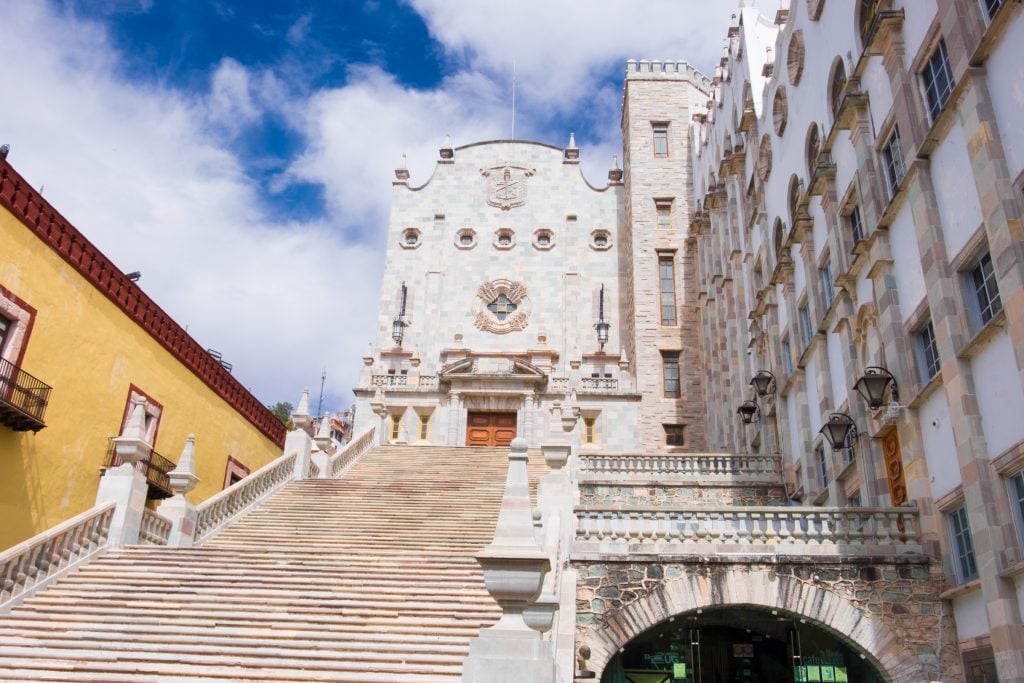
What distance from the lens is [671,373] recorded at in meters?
33.3

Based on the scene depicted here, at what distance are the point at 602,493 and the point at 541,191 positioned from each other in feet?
67.7

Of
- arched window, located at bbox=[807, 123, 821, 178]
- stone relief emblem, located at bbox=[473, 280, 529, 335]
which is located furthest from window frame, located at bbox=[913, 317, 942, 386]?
stone relief emblem, located at bbox=[473, 280, 529, 335]

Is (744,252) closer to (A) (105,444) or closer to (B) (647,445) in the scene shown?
(B) (647,445)

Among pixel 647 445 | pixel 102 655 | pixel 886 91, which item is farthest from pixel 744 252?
pixel 102 655

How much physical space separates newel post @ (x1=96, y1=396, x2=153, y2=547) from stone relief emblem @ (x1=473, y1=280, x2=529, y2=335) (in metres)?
20.9

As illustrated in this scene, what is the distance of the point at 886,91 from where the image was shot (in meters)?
15.0

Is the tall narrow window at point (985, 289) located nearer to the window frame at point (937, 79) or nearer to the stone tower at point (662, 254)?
the window frame at point (937, 79)

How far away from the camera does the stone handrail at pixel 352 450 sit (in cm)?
2302

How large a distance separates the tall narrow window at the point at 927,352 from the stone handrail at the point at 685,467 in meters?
7.90

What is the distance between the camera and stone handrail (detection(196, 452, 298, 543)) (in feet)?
52.4

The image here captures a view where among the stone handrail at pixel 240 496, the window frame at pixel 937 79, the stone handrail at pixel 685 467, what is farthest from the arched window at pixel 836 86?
the stone handrail at pixel 240 496

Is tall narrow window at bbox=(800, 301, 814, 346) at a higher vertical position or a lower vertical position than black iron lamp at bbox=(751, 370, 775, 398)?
higher

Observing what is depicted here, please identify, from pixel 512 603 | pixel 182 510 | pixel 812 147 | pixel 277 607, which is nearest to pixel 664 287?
pixel 812 147

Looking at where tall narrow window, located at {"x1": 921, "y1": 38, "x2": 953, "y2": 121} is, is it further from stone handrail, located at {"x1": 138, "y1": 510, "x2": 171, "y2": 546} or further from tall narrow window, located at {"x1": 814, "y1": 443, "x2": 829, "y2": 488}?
stone handrail, located at {"x1": 138, "y1": 510, "x2": 171, "y2": 546}
